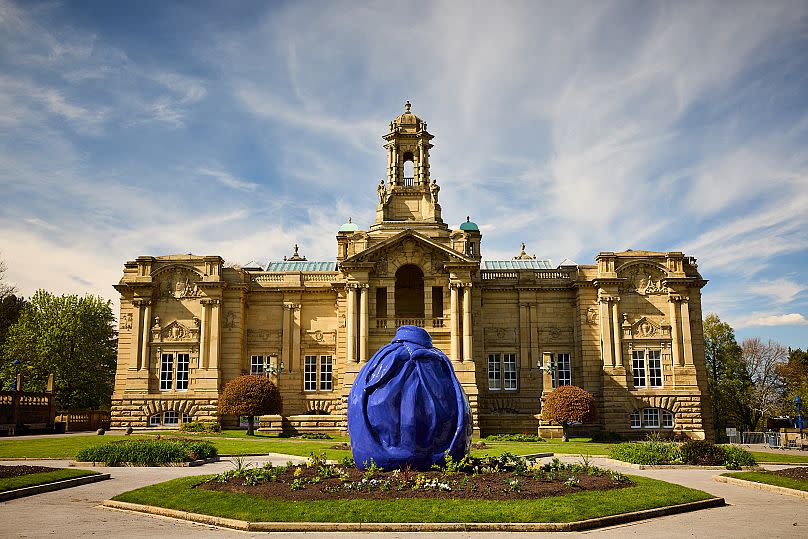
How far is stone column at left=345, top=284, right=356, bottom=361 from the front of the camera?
47094mm

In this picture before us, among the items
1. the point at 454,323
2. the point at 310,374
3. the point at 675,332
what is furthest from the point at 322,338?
the point at 675,332

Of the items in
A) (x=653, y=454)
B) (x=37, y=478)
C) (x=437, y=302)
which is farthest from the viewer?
(x=437, y=302)

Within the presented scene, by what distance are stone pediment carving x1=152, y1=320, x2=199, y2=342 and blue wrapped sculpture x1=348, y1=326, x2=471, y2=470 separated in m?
33.4

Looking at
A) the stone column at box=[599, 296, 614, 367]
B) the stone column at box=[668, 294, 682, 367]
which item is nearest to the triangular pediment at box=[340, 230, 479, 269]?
the stone column at box=[599, 296, 614, 367]

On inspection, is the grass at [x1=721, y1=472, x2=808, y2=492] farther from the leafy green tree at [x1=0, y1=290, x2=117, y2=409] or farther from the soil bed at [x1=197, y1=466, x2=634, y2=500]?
the leafy green tree at [x1=0, y1=290, x2=117, y2=409]

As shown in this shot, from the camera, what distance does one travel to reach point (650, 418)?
160 feet

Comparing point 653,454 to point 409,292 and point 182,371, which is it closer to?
point 409,292

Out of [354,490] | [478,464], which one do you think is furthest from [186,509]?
[478,464]

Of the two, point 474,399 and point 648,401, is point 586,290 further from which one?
point 474,399

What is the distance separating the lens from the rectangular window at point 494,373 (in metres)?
50.8

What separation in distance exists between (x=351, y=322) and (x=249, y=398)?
830 cm

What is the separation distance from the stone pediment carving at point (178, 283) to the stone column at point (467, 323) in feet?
62.9

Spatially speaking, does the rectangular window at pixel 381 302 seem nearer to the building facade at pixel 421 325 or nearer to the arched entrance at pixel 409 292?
the building facade at pixel 421 325

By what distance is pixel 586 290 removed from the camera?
5031 cm
